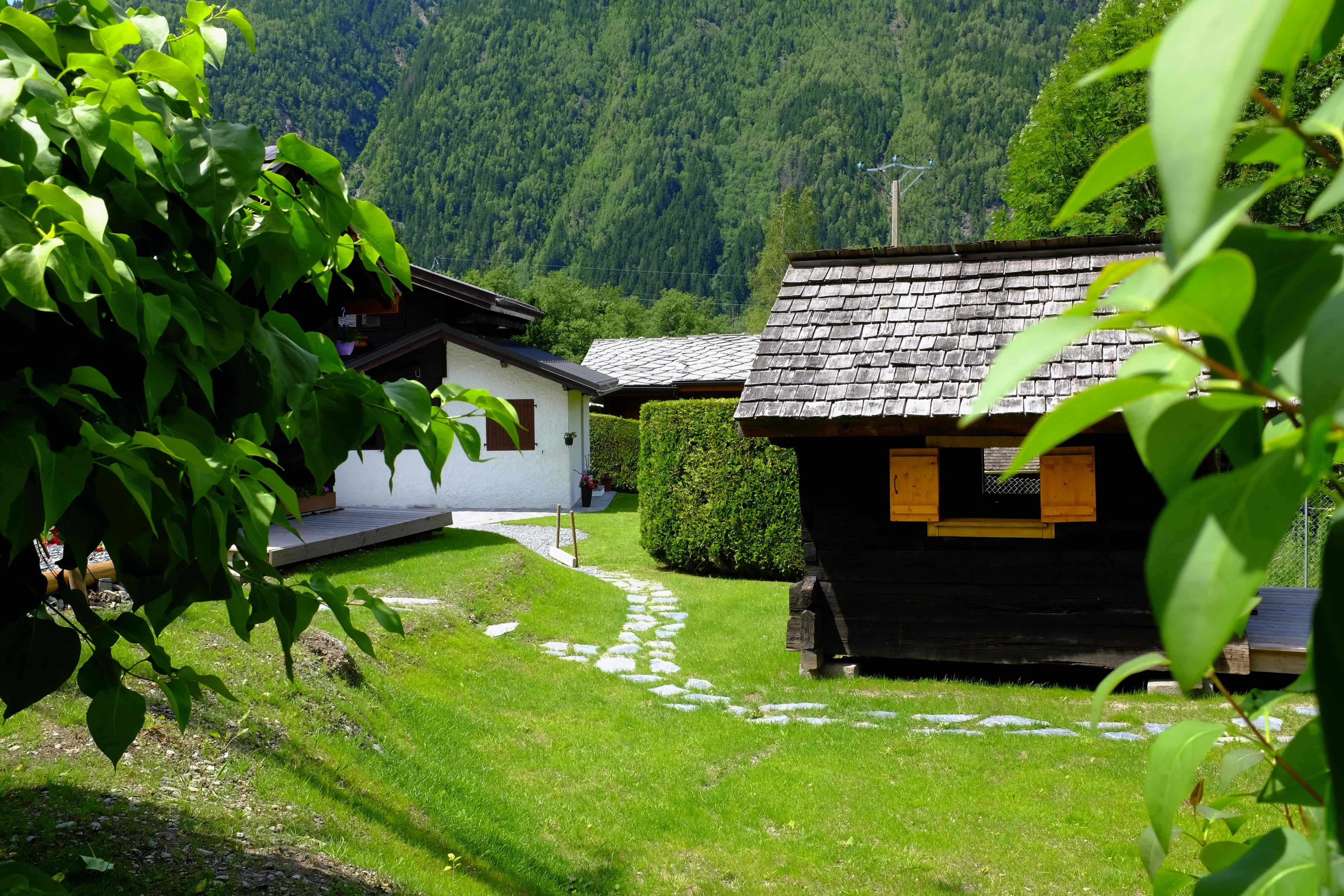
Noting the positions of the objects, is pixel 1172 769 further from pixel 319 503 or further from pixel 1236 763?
pixel 319 503

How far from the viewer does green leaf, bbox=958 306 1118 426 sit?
0.36 m

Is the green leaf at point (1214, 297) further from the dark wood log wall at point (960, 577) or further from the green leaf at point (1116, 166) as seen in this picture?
the dark wood log wall at point (960, 577)

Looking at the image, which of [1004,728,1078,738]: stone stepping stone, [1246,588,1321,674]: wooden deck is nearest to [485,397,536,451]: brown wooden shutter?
[1246,588,1321,674]: wooden deck

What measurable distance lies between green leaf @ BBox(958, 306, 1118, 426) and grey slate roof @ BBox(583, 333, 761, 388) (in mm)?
21457

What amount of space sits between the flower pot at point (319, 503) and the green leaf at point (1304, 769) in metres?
15.0

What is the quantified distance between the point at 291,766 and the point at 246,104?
122420mm

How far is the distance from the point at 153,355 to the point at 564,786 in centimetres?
490

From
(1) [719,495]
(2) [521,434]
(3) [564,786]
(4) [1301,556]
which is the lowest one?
(3) [564,786]

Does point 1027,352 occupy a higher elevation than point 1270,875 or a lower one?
higher

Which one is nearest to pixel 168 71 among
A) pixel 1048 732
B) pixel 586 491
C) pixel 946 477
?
pixel 1048 732

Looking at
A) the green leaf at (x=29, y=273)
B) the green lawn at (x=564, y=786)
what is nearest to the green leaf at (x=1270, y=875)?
the green leaf at (x=29, y=273)

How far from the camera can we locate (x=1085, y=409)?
16.8 inches

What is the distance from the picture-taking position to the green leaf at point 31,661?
149cm

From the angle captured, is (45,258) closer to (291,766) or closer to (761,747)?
(291,766)
